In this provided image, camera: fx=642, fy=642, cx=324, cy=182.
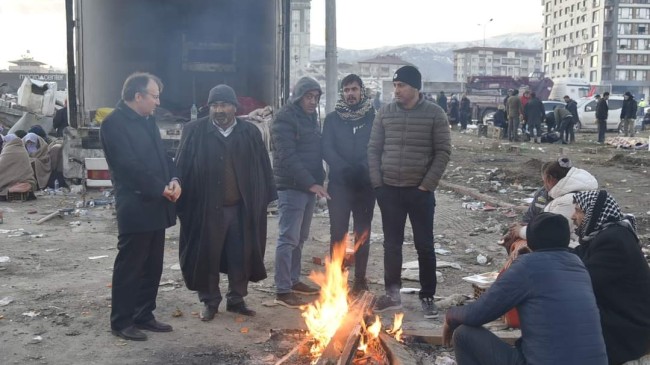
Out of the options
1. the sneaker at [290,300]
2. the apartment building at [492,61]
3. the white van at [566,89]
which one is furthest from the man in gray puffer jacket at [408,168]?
the apartment building at [492,61]

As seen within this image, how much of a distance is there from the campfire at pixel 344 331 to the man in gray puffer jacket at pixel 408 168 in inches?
26.0

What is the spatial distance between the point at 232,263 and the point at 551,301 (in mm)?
2778

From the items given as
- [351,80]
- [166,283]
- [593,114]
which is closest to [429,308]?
[351,80]

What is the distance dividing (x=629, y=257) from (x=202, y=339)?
282 cm

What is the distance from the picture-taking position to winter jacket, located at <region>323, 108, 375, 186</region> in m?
5.43

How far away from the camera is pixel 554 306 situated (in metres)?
2.86

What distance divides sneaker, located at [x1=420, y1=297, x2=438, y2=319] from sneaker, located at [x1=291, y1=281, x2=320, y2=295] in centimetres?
96

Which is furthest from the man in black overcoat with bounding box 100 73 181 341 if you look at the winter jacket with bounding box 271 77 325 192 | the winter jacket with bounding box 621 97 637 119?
the winter jacket with bounding box 621 97 637 119

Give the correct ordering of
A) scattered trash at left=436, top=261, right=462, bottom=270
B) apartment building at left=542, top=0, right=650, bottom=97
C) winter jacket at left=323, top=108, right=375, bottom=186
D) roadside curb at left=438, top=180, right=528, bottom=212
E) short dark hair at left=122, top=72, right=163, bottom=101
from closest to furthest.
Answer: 1. short dark hair at left=122, top=72, right=163, bottom=101
2. winter jacket at left=323, top=108, right=375, bottom=186
3. scattered trash at left=436, top=261, right=462, bottom=270
4. roadside curb at left=438, top=180, right=528, bottom=212
5. apartment building at left=542, top=0, right=650, bottom=97

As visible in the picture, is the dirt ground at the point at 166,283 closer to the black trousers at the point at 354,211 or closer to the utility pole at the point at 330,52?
the black trousers at the point at 354,211

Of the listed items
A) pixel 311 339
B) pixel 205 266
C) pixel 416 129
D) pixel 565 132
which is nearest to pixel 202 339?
pixel 205 266

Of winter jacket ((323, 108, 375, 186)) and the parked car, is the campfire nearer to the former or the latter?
winter jacket ((323, 108, 375, 186))

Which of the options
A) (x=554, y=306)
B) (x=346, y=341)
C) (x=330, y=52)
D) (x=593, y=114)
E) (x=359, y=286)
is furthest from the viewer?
(x=593, y=114)

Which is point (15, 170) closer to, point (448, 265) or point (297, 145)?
point (297, 145)
